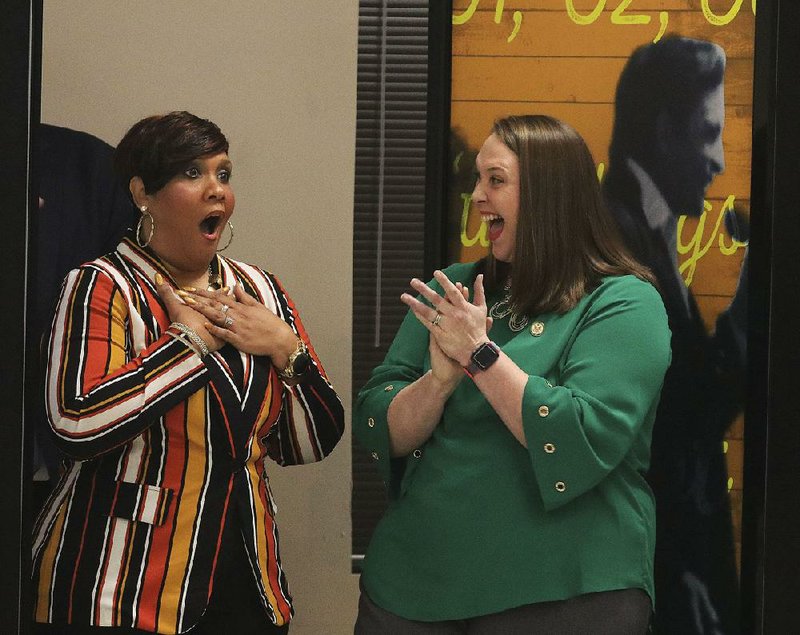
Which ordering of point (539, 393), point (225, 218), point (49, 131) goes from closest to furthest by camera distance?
1. point (539, 393)
2. point (225, 218)
3. point (49, 131)

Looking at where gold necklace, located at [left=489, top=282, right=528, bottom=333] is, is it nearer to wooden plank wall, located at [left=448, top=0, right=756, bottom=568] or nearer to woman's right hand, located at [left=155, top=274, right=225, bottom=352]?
wooden plank wall, located at [left=448, top=0, right=756, bottom=568]

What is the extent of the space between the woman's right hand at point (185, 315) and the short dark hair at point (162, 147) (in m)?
0.18

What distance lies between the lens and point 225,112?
2.40 metres

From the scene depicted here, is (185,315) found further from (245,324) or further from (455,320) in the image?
(455,320)

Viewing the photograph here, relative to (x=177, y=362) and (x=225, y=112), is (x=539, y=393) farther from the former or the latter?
(x=225, y=112)

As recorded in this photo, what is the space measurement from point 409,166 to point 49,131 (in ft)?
2.50

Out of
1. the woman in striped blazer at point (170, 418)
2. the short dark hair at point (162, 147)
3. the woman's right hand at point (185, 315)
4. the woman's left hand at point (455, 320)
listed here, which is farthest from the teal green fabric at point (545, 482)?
the short dark hair at point (162, 147)

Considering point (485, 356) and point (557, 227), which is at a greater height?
point (557, 227)

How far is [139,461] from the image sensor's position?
175 centimetres

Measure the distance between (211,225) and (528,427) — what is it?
0.67 meters

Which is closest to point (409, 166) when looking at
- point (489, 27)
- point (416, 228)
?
point (416, 228)

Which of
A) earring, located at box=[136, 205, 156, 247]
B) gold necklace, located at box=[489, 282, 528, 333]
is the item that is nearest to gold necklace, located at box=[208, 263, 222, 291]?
earring, located at box=[136, 205, 156, 247]

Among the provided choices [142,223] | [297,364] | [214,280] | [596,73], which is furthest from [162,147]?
[596,73]

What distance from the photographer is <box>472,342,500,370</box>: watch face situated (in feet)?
5.45
